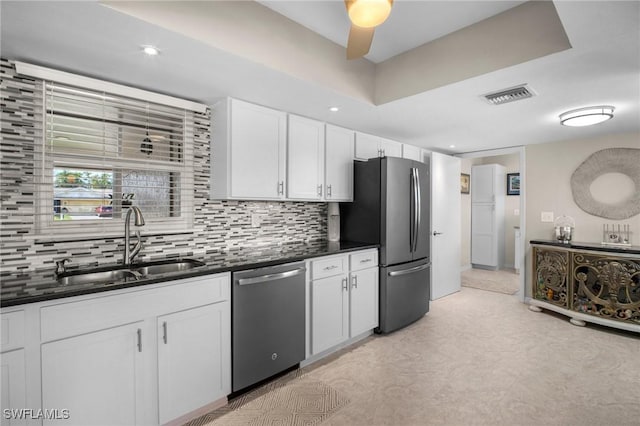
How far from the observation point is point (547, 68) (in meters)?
2.01

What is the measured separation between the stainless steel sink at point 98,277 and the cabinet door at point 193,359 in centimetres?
40

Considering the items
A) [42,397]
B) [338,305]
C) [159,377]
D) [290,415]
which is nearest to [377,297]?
[338,305]

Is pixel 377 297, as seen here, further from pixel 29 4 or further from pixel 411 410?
pixel 29 4

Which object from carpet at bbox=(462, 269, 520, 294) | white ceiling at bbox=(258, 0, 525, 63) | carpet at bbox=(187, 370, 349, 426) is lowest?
carpet at bbox=(187, 370, 349, 426)

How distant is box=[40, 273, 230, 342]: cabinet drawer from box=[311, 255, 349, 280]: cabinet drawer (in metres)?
0.80

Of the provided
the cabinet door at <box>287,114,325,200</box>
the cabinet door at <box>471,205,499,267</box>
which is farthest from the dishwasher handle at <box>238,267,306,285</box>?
the cabinet door at <box>471,205,499,267</box>

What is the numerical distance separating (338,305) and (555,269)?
2901 mm

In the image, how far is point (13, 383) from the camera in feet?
4.42

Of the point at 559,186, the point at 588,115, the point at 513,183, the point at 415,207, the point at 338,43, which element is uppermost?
the point at 338,43

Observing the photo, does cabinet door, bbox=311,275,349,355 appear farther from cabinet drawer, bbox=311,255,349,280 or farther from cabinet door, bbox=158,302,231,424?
cabinet door, bbox=158,302,231,424

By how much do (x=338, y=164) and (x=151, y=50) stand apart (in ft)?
6.40

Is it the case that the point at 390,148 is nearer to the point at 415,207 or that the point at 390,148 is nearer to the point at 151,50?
the point at 415,207

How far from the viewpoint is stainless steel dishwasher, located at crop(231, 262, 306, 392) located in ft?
6.90

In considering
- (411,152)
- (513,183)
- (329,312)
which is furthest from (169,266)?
(513,183)
